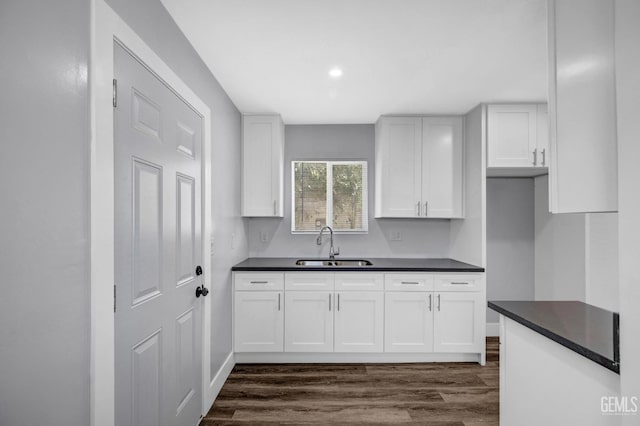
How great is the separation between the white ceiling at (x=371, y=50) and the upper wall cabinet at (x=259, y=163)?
0.88 feet

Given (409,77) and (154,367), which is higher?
(409,77)

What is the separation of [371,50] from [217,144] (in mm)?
1346

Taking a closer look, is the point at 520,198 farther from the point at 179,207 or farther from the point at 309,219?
the point at 179,207

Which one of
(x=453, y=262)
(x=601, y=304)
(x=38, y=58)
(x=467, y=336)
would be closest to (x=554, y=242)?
(x=453, y=262)

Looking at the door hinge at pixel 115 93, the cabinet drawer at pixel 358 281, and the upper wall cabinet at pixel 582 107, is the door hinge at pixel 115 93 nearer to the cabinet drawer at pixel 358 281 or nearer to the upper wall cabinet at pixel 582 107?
the upper wall cabinet at pixel 582 107

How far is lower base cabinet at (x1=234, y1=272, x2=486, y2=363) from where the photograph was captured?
10.2 feet

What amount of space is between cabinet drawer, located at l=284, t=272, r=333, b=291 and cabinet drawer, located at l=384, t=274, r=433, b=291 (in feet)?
1.80

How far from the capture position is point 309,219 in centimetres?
385

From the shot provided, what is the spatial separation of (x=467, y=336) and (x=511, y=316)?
72.1 inches

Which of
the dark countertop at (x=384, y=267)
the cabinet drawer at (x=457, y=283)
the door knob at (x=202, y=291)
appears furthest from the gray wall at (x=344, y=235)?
the door knob at (x=202, y=291)

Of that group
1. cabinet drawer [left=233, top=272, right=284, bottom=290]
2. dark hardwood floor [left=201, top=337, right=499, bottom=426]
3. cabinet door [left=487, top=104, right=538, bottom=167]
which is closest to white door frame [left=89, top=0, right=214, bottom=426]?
dark hardwood floor [left=201, top=337, right=499, bottom=426]

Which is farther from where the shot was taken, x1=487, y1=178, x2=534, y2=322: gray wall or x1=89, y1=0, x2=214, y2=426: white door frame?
x1=487, y1=178, x2=534, y2=322: gray wall

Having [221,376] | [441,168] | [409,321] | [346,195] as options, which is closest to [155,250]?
[221,376]

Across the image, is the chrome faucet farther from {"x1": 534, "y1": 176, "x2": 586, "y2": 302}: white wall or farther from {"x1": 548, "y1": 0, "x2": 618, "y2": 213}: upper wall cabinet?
{"x1": 548, "y1": 0, "x2": 618, "y2": 213}: upper wall cabinet
